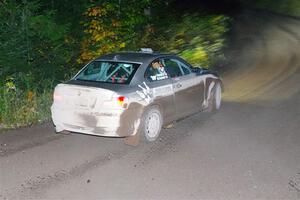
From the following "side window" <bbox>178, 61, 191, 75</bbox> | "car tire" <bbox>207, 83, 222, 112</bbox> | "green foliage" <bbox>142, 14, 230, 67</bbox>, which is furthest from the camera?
"green foliage" <bbox>142, 14, 230, 67</bbox>

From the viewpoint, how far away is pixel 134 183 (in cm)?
643

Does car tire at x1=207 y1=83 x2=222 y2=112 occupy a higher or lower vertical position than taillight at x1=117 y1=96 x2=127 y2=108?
lower

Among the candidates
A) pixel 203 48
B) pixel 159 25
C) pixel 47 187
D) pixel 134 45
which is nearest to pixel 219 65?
pixel 203 48

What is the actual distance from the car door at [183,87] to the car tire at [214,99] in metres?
0.72

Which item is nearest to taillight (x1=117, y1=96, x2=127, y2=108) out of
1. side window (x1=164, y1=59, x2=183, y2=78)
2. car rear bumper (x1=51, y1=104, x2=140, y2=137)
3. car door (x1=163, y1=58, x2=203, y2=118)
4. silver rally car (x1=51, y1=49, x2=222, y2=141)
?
silver rally car (x1=51, y1=49, x2=222, y2=141)

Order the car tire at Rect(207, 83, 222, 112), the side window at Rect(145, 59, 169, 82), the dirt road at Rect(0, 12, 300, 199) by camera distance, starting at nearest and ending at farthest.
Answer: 1. the dirt road at Rect(0, 12, 300, 199)
2. the side window at Rect(145, 59, 169, 82)
3. the car tire at Rect(207, 83, 222, 112)

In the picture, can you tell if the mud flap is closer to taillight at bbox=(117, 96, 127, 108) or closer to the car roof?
taillight at bbox=(117, 96, 127, 108)

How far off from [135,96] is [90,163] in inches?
59.6

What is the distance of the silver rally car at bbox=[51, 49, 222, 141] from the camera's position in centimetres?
782

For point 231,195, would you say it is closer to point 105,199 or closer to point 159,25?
point 105,199

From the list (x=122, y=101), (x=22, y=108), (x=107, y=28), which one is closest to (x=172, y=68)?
(x=122, y=101)

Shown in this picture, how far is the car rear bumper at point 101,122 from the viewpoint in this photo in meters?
7.80

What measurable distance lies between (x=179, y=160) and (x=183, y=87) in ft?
7.48

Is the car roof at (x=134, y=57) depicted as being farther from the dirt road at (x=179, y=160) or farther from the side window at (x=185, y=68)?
the dirt road at (x=179, y=160)
